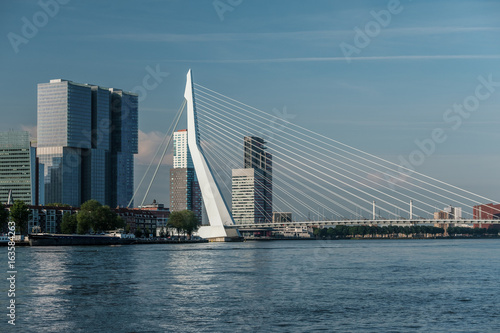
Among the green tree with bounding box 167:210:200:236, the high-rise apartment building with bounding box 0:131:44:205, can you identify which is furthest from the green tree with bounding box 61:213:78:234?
the high-rise apartment building with bounding box 0:131:44:205

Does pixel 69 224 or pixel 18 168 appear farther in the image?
pixel 18 168

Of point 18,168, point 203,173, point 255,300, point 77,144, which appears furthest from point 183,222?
point 255,300

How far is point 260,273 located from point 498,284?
1212 centimetres

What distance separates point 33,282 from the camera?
1234 inches

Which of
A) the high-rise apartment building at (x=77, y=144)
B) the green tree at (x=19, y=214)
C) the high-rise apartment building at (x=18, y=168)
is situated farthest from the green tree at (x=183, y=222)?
the high-rise apartment building at (x=77, y=144)

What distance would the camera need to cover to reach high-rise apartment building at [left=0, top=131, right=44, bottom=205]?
14738 cm

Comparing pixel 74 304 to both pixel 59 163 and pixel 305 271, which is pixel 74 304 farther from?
pixel 59 163

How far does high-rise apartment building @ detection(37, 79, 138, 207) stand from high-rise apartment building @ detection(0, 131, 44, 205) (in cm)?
1776

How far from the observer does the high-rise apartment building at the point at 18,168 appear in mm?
147375

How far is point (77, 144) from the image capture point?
168625mm

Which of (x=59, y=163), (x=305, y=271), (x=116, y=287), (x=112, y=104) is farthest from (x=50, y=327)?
(x=112, y=104)

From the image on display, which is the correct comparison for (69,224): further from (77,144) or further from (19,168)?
(77,144)

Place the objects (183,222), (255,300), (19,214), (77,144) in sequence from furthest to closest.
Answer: (77,144), (183,222), (19,214), (255,300)

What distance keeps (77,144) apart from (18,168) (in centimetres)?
2290
